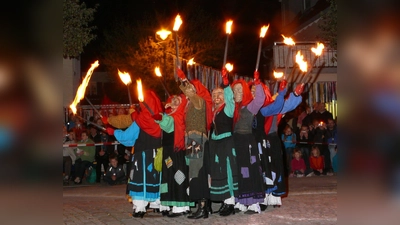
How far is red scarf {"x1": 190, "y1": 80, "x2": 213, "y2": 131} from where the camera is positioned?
8.77 m

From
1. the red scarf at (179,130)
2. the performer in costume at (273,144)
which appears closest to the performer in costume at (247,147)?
the performer in costume at (273,144)

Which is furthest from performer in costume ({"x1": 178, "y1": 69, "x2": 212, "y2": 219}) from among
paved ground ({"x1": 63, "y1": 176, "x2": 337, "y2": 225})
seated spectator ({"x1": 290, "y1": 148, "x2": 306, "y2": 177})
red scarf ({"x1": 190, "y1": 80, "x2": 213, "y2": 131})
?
seated spectator ({"x1": 290, "y1": 148, "x2": 306, "y2": 177})

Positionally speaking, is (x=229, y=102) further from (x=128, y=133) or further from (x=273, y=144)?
(x=128, y=133)

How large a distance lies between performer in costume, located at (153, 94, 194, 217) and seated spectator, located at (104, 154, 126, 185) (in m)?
5.51

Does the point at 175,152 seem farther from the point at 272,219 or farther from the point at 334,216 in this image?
the point at 334,216

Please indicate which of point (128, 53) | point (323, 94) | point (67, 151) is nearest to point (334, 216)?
point (67, 151)

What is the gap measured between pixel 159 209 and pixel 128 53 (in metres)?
19.0

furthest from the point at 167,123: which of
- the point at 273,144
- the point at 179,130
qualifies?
the point at 273,144

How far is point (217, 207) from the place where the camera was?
1005 centimetres

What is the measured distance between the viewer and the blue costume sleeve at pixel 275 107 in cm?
889

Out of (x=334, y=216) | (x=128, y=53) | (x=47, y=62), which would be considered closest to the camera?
(x=47, y=62)

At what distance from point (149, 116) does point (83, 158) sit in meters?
6.71

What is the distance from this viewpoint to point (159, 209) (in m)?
9.38

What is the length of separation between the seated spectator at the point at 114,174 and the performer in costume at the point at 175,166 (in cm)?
551
